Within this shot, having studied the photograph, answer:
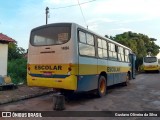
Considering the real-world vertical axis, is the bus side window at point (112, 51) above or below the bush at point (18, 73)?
above

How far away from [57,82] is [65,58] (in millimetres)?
998

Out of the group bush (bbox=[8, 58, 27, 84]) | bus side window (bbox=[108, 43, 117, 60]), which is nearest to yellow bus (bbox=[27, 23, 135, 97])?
bus side window (bbox=[108, 43, 117, 60])

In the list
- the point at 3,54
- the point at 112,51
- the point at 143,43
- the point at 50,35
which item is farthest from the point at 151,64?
the point at 50,35

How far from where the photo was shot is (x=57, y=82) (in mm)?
9586

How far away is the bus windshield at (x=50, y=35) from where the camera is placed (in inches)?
381

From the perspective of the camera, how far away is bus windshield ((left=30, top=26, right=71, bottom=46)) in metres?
9.68

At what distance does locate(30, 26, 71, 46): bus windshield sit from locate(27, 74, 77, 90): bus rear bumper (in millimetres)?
1434

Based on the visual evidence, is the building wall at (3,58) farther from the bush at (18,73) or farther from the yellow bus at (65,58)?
the yellow bus at (65,58)

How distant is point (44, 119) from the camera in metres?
7.34

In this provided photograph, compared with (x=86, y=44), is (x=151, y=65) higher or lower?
lower

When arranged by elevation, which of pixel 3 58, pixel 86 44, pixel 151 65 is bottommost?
pixel 151 65

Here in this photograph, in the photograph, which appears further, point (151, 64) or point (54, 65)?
point (151, 64)

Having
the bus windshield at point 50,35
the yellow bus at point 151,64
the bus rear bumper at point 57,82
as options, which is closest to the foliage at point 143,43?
the yellow bus at point 151,64

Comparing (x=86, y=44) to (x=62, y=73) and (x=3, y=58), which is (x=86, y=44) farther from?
(x=3, y=58)
